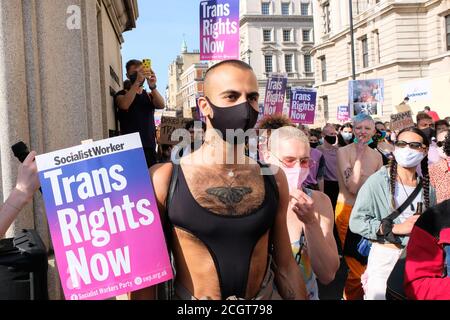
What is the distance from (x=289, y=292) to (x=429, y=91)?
924 inches

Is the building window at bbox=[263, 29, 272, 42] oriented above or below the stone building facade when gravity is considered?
above

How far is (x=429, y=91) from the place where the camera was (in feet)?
78.2

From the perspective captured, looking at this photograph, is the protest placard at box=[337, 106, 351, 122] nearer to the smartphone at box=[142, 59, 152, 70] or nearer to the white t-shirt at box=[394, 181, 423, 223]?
the smartphone at box=[142, 59, 152, 70]

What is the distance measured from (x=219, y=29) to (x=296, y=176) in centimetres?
643

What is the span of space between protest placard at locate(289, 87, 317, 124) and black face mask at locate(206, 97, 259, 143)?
1167 cm

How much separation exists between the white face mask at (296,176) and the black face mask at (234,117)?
2.50ft

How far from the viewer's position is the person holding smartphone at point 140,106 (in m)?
6.42

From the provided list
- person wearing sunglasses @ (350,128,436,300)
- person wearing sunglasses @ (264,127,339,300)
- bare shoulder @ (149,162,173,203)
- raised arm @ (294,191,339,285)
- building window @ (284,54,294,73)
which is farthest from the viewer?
building window @ (284,54,294,73)

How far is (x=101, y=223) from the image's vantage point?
7.64 feet

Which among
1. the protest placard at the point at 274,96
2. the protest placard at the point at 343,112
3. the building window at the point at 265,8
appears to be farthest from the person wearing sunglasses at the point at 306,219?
the building window at the point at 265,8

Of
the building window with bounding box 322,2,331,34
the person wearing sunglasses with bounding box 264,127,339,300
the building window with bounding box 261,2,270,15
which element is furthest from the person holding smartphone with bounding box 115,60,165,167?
the building window with bounding box 261,2,270,15

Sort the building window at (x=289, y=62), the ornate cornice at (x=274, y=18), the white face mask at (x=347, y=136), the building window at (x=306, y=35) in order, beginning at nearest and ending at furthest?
the white face mask at (x=347, y=136)
the ornate cornice at (x=274, y=18)
the building window at (x=289, y=62)
the building window at (x=306, y=35)

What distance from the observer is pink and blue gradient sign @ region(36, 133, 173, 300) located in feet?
7.53

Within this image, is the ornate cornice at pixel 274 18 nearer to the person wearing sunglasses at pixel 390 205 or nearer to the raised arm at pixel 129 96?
the raised arm at pixel 129 96
